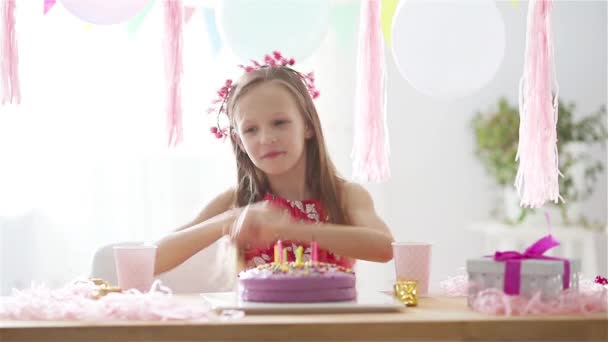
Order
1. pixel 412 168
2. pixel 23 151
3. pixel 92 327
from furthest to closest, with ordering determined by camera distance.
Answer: pixel 412 168 → pixel 23 151 → pixel 92 327

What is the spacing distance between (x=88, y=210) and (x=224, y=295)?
2.22 meters

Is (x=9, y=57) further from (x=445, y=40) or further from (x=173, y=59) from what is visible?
(x=445, y=40)

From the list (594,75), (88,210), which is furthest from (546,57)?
(594,75)

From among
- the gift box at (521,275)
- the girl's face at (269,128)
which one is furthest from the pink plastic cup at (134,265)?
the gift box at (521,275)

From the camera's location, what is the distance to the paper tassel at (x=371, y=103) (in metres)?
1.72

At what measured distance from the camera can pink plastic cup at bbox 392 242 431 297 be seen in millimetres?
1330

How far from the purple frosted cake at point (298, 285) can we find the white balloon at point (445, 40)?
79 cm

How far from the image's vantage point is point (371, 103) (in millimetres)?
1721

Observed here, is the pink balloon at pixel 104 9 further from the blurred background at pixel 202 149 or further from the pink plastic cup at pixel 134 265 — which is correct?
the blurred background at pixel 202 149

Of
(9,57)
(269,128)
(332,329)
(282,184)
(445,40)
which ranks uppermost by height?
(445,40)

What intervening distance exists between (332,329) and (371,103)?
85 centimetres

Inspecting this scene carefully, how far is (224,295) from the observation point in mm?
1279

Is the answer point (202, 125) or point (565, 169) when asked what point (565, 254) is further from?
point (202, 125)

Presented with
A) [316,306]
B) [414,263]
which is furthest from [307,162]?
[316,306]
